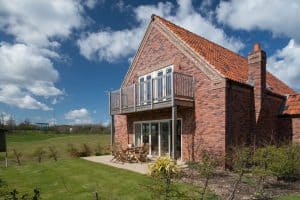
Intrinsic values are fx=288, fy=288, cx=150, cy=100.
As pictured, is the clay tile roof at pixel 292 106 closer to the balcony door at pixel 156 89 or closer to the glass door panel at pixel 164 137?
the glass door panel at pixel 164 137

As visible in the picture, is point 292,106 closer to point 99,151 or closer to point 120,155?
point 120,155

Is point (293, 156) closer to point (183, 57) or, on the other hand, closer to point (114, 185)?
point (114, 185)

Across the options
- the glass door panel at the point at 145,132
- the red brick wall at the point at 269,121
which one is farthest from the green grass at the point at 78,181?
the red brick wall at the point at 269,121

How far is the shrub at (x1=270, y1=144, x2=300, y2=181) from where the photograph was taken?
10617mm

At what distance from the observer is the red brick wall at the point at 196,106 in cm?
1402

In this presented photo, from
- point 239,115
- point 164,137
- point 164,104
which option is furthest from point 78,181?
point 239,115

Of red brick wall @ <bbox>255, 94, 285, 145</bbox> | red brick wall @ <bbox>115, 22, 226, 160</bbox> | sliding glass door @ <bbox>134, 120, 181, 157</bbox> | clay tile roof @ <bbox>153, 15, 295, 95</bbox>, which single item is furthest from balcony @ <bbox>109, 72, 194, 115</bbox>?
red brick wall @ <bbox>255, 94, 285, 145</bbox>

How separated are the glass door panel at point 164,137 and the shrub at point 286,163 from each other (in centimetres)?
711

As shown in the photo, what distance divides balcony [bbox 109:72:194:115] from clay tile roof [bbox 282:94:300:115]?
19.3 ft

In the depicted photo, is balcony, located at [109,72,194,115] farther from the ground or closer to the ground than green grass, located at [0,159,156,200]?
farther from the ground

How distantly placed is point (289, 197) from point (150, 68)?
12.5 metres

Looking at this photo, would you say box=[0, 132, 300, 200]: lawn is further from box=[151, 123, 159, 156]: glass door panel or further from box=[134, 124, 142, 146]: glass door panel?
box=[134, 124, 142, 146]: glass door panel

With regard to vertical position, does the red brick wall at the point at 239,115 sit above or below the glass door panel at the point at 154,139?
above

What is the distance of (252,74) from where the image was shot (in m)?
15.5
